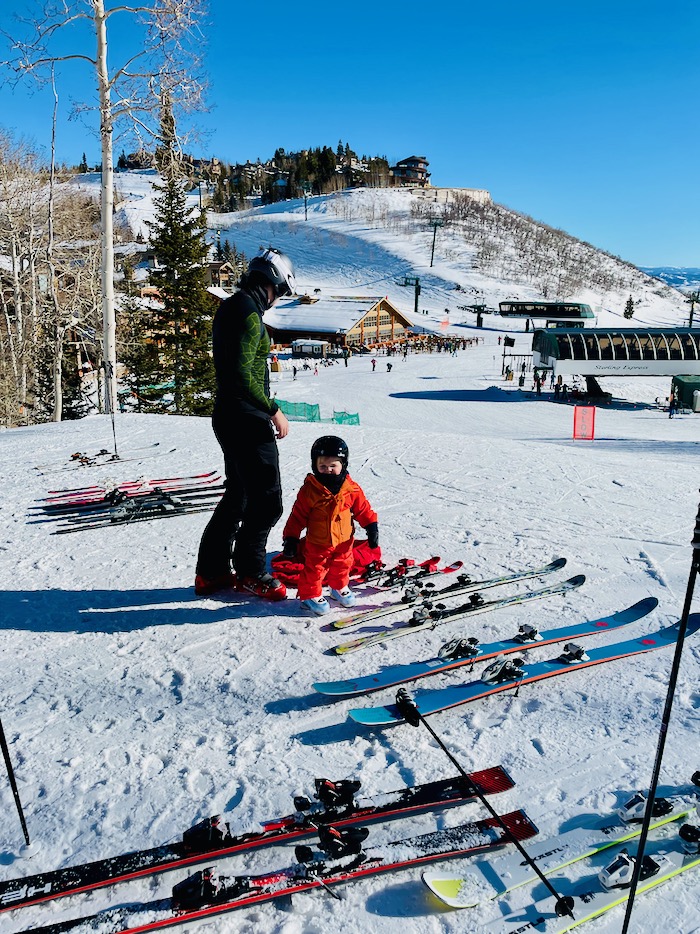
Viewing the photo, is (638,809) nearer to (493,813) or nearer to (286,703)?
(493,813)

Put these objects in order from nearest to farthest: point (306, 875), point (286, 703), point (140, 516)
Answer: point (306, 875) < point (286, 703) < point (140, 516)

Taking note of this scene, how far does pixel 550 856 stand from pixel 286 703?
1420 millimetres

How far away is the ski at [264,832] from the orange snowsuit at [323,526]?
1.74m

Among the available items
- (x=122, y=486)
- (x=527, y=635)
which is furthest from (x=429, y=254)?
(x=527, y=635)

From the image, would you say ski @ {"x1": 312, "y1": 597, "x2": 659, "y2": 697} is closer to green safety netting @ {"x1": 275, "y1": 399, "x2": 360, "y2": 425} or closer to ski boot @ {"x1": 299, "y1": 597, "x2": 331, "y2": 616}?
ski boot @ {"x1": 299, "y1": 597, "x2": 331, "y2": 616}

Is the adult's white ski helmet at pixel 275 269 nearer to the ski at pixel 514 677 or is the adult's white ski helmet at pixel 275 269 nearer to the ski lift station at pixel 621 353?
the ski at pixel 514 677

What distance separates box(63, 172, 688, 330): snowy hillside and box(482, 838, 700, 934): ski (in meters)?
77.0

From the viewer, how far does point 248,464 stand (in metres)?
3.87

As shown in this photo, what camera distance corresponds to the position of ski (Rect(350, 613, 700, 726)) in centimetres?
284

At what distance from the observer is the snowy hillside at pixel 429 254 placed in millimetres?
94438

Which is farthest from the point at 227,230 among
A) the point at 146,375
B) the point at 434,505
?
the point at 434,505

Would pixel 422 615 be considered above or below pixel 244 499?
below

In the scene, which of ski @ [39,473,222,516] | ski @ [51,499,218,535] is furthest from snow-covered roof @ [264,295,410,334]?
ski @ [51,499,218,535]

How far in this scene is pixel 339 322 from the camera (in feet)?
194
